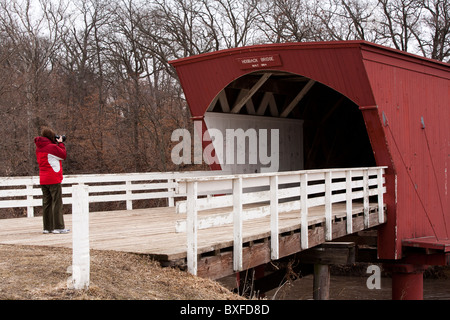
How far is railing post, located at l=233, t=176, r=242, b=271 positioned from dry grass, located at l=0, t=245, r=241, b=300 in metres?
1.06

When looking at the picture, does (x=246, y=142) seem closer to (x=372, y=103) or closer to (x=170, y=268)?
(x=372, y=103)

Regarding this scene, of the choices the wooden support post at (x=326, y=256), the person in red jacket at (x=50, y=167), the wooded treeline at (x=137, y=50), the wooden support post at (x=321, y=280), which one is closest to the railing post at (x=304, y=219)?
the wooden support post at (x=326, y=256)

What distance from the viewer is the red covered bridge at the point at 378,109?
12.4m

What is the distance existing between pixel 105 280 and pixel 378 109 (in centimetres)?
776

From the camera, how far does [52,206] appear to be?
9719 millimetres

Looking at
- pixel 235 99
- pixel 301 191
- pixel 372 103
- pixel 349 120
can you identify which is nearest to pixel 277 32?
pixel 349 120

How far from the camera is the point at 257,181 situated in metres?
8.52

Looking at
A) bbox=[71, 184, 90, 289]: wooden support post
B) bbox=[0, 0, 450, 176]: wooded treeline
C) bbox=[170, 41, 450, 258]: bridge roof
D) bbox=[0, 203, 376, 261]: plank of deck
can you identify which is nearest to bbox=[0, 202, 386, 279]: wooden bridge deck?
bbox=[0, 203, 376, 261]: plank of deck

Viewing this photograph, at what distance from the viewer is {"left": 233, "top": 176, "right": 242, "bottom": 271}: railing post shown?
7.71m

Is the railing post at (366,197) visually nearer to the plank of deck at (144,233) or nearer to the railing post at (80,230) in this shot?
the plank of deck at (144,233)

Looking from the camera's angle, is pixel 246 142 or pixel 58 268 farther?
pixel 246 142

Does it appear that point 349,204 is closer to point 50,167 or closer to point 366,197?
point 366,197
